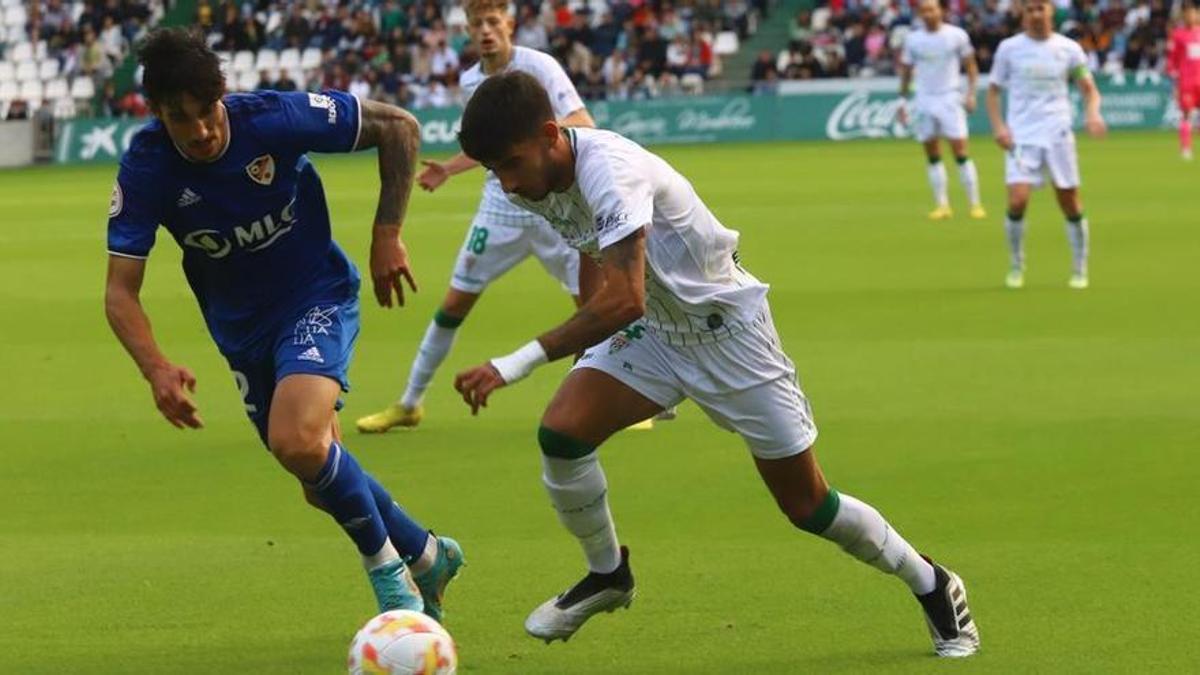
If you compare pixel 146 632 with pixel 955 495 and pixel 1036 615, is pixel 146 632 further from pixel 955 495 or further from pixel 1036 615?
pixel 955 495

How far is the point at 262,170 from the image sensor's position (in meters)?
7.16

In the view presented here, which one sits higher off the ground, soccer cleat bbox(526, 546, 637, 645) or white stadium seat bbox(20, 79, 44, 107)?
Answer: soccer cleat bbox(526, 546, 637, 645)

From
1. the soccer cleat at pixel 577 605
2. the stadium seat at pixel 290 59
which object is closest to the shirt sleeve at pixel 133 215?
the soccer cleat at pixel 577 605

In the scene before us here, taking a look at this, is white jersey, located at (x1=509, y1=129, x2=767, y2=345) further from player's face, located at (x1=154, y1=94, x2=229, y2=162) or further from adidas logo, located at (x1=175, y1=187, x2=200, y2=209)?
adidas logo, located at (x1=175, y1=187, x2=200, y2=209)

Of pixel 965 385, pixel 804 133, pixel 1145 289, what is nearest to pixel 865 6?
pixel 804 133

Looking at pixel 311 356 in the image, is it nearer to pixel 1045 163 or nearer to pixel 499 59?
pixel 499 59

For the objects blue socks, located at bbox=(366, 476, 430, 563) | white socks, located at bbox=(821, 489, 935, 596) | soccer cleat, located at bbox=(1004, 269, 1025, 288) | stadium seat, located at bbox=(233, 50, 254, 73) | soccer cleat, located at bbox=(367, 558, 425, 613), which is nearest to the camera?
white socks, located at bbox=(821, 489, 935, 596)

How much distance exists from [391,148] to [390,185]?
138 millimetres

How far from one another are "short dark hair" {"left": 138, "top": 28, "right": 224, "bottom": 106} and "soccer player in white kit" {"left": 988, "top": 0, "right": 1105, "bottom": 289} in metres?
12.4

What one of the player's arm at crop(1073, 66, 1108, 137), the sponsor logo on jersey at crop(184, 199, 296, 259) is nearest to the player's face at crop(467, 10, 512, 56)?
the sponsor logo on jersey at crop(184, 199, 296, 259)

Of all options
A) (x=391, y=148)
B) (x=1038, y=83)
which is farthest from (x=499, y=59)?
(x=1038, y=83)

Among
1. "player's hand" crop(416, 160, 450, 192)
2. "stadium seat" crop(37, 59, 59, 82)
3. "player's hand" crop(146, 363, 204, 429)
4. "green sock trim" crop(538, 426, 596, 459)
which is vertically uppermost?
"player's hand" crop(146, 363, 204, 429)

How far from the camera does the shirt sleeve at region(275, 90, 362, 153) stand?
7.21 m

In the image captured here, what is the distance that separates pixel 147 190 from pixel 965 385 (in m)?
7.08
